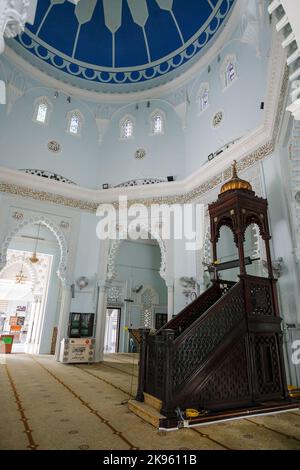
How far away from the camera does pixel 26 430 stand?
7.75 feet

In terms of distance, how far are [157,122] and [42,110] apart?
3.62m

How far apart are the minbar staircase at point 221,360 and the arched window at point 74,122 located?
7.47 meters

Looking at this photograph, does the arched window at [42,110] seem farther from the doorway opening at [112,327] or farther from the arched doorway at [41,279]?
the doorway opening at [112,327]

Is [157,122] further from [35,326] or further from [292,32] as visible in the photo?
[35,326]

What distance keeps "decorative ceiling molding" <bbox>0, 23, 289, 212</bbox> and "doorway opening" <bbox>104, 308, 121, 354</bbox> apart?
542 cm

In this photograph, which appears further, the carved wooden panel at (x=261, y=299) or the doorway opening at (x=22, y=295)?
the doorway opening at (x=22, y=295)

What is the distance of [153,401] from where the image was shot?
3.04 m

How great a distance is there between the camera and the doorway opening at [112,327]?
11.9 meters

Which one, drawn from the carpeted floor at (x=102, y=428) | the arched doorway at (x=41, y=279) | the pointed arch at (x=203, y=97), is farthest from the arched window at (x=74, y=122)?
the carpeted floor at (x=102, y=428)

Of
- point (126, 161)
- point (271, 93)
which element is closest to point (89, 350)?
point (126, 161)

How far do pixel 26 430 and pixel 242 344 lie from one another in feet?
7.86

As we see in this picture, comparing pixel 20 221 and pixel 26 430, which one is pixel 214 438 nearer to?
pixel 26 430

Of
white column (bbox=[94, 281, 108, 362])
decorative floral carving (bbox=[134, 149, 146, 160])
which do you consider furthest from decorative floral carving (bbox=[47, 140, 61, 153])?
white column (bbox=[94, 281, 108, 362])

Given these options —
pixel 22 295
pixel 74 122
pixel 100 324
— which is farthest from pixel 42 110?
pixel 22 295
